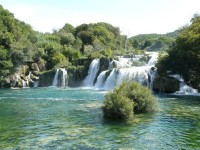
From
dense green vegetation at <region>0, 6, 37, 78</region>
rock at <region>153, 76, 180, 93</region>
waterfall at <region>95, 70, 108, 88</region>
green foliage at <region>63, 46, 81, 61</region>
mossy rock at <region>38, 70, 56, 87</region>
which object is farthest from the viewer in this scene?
green foliage at <region>63, 46, 81, 61</region>

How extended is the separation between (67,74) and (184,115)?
3981cm

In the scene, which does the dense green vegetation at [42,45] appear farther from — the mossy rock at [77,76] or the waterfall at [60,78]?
the waterfall at [60,78]

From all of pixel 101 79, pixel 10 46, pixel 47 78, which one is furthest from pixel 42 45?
pixel 101 79

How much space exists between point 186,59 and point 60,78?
27.7 meters

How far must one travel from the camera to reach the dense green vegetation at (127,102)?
23.9 m

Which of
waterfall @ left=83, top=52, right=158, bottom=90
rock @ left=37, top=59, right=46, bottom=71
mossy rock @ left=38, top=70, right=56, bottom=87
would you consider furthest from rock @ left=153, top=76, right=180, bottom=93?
rock @ left=37, top=59, right=46, bottom=71

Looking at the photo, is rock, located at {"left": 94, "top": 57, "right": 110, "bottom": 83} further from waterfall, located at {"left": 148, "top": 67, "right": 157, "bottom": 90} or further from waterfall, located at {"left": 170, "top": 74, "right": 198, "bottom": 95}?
waterfall, located at {"left": 170, "top": 74, "right": 198, "bottom": 95}

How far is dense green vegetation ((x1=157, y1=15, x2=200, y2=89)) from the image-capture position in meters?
43.9

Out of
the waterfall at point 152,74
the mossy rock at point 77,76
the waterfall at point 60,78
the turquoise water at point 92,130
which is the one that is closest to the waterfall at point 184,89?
the waterfall at point 152,74

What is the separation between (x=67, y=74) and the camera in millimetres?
64000

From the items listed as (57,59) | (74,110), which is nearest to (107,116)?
(74,110)

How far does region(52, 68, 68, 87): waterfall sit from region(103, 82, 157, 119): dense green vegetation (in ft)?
121

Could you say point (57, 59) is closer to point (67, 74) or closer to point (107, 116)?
point (67, 74)

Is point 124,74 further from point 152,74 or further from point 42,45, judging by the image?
point 42,45
